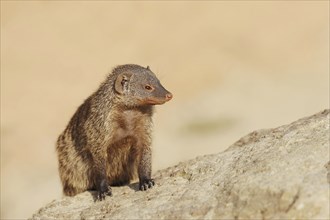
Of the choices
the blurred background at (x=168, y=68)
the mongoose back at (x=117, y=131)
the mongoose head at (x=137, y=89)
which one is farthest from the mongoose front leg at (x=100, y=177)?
the blurred background at (x=168, y=68)

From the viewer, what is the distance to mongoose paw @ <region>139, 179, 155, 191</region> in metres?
6.38

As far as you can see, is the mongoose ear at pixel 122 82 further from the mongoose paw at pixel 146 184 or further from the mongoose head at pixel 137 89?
the mongoose paw at pixel 146 184

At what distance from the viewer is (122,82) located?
282 inches

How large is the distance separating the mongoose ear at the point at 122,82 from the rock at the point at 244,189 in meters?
0.94

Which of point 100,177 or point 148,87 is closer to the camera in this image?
point 100,177

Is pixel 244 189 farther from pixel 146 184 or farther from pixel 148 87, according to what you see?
pixel 148 87

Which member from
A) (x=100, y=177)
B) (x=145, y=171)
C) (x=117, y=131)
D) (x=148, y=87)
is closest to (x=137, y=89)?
(x=148, y=87)

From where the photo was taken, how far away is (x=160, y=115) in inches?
719

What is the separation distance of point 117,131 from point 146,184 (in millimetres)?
802

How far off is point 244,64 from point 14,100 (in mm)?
6245

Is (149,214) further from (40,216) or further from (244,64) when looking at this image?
(244,64)

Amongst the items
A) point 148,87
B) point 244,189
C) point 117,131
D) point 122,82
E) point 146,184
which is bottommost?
point 244,189

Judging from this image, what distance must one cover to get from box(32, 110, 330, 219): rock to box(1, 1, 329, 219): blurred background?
8.41 metres

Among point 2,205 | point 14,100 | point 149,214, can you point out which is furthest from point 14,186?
point 149,214
